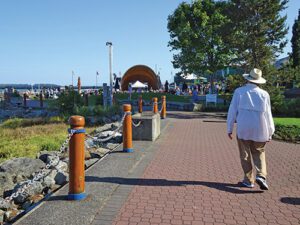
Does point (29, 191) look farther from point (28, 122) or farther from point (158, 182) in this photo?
point (28, 122)

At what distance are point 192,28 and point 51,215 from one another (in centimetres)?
2941

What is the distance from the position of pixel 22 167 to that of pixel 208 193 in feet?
14.5

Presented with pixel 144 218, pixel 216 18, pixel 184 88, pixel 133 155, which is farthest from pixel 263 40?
pixel 184 88

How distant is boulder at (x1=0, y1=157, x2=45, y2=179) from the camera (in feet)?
25.2

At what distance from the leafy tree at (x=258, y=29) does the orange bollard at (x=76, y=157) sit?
17576mm

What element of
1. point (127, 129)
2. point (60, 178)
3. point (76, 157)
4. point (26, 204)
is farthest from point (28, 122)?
point (76, 157)

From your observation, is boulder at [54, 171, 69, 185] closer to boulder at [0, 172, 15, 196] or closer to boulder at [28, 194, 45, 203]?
boulder at [28, 194, 45, 203]

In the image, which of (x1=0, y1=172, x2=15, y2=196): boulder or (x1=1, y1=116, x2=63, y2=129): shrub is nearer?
(x1=0, y1=172, x2=15, y2=196): boulder

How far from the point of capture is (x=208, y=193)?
560 cm

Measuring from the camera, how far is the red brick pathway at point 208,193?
15.1 ft

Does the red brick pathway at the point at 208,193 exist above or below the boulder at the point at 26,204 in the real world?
above

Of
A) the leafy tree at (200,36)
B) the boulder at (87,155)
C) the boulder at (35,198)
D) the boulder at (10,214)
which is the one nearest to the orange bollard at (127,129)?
the boulder at (87,155)

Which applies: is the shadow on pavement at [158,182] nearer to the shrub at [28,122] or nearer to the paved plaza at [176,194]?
the paved plaza at [176,194]

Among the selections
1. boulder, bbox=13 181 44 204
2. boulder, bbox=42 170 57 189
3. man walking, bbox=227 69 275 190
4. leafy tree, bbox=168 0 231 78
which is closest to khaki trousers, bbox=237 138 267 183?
man walking, bbox=227 69 275 190
